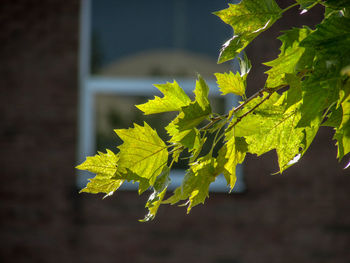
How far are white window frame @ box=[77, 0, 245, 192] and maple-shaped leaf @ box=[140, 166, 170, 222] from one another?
132 inches

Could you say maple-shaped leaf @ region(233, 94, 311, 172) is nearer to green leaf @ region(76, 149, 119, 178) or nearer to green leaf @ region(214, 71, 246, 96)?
green leaf @ region(214, 71, 246, 96)

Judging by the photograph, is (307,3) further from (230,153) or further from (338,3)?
(230,153)

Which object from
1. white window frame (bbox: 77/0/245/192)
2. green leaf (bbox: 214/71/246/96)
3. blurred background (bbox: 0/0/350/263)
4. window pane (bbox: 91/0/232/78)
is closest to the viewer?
green leaf (bbox: 214/71/246/96)

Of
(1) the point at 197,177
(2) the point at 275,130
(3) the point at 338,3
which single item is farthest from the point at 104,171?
(3) the point at 338,3

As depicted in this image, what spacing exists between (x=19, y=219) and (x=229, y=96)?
1891mm

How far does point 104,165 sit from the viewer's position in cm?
62

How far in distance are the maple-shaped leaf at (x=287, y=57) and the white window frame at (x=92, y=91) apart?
336cm

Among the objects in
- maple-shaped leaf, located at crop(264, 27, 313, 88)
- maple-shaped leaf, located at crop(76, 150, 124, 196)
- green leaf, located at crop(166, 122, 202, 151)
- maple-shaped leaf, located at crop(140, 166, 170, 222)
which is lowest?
maple-shaped leaf, located at crop(140, 166, 170, 222)

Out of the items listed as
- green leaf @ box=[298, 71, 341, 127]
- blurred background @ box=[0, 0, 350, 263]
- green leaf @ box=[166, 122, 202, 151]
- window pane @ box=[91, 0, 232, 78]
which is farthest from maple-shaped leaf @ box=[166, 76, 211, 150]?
window pane @ box=[91, 0, 232, 78]

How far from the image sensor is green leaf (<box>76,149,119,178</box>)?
62 centimetres

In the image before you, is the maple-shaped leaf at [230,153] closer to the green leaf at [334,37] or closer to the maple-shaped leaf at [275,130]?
the maple-shaped leaf at [275,130]

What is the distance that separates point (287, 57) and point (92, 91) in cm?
378

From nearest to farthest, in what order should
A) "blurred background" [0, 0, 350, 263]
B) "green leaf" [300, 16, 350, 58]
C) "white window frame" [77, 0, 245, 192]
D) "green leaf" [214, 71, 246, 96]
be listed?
"green leaf" [300, 16, 350, 58] → "green leaf" [214, 71, 246, 96] → "blurred background" [0, 0, 350, 263] → "white window frame" [77, 0, 245, 192]

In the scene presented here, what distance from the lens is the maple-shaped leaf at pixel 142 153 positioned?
61 centimetres
